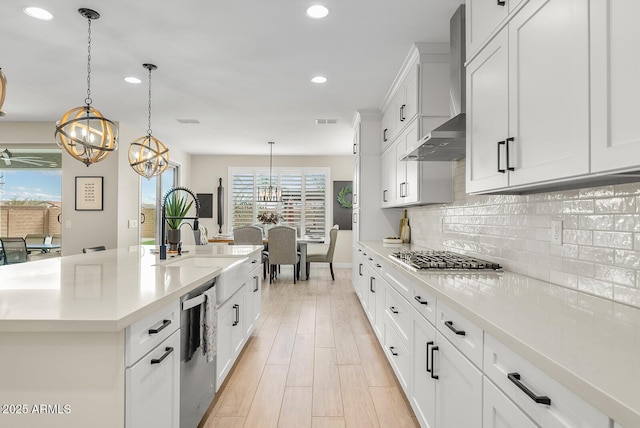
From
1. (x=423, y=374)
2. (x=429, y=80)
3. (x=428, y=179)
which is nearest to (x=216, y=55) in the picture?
(x=429, y=80)

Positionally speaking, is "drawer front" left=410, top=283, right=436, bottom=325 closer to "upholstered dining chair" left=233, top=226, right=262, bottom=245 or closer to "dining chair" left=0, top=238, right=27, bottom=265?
"upholstered dining chair" left=233, top=226, right=262, bottom=245

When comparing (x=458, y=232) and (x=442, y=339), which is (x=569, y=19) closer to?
(x=442, y=339)

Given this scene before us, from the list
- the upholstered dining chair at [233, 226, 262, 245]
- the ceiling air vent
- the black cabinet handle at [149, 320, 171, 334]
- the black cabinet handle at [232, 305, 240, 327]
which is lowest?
the black cabinet handle at [232, 305, 240, 327]

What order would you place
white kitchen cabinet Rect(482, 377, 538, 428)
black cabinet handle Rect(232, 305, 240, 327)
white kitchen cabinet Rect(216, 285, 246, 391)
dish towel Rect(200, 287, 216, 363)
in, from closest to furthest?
white kitchen cabinet Rect(482, 377, 538, 428) → dish towel Rect(200, 287, 216, 363) → white kitchen cabinet Rect(216, 285, 246, 391) → black cabinet handle Rect(232, 305, 240, 327)

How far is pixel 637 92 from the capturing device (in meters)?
0.96

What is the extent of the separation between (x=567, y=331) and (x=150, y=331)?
1.33 meters

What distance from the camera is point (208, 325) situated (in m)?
1.96

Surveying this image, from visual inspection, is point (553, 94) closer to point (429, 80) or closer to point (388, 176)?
point (429, 80)

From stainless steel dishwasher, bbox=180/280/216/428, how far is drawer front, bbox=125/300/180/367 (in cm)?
11

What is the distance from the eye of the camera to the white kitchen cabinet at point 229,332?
2363 millimetres

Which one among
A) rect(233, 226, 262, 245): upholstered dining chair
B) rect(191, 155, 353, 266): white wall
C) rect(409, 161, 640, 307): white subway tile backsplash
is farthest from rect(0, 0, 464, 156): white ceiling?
rect(191, 155, 353, 266): white wall

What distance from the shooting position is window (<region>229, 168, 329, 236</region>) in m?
8.73

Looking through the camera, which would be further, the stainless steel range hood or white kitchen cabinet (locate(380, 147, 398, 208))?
white kitchen cabinet (locate(380, 147, 398, 208))

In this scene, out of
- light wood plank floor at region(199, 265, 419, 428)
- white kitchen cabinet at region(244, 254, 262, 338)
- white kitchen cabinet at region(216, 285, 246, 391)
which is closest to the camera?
light wood plank floor at region(199, 265, 419, 428)
